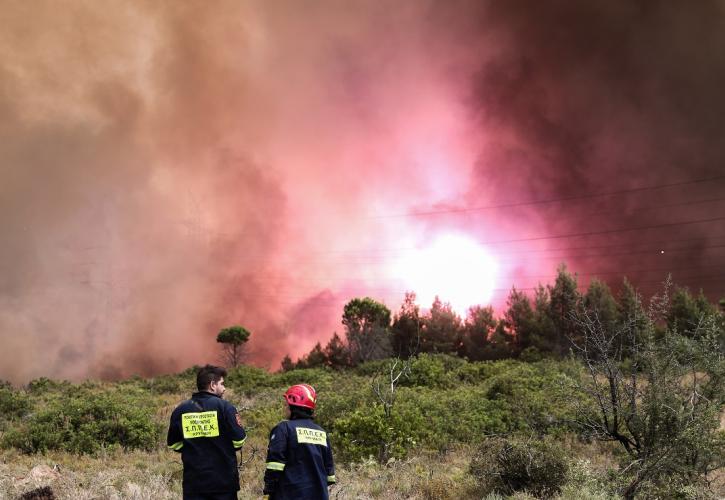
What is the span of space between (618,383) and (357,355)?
2211 inches

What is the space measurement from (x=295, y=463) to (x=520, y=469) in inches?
286

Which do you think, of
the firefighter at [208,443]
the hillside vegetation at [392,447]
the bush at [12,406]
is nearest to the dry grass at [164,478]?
the hillside vegetation at [392,447]

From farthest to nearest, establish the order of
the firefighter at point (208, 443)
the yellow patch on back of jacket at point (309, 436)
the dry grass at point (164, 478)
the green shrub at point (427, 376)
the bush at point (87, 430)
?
1. the green shrub at point (427, 376)
2. the bush at point (87, 430)
3. the dry grass at point (164, 478)
4. the firefighter at point (208, 443)
5. the yellow patch on back of jacket at point (309, 436)

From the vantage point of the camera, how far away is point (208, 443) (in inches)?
286

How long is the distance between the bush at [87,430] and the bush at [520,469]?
521 inches

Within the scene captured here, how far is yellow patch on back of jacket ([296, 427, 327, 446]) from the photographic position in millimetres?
6664

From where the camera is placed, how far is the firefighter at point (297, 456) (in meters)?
6.54

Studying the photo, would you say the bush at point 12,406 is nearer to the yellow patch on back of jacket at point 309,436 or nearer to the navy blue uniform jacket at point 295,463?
the navy blue uniform jacket at point 295,463

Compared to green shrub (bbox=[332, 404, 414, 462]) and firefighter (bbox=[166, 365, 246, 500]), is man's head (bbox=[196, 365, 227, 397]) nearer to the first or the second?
firefighter (bbox=[166, 365, 246, 500])

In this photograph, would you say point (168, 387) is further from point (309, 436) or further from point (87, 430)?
point (309, 436)

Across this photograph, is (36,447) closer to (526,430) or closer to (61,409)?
(61,409)

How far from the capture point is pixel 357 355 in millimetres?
67438

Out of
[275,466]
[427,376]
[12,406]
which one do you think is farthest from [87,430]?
[427,376]

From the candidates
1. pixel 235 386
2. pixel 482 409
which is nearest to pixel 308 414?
pixel 482 409
